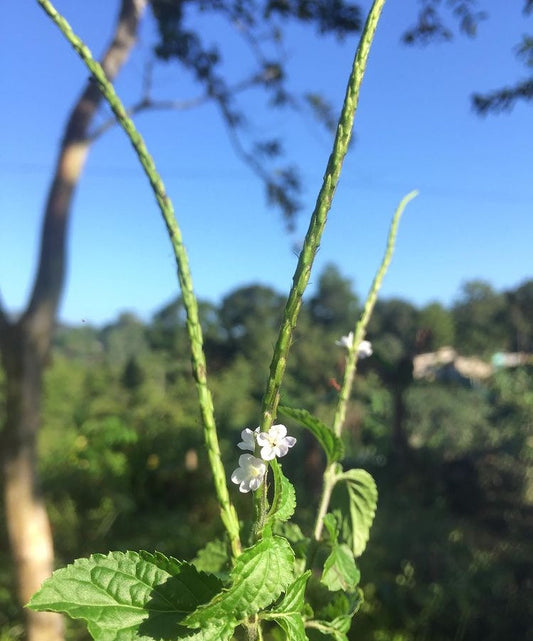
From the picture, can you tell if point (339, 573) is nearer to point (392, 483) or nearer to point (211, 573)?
point (211, 573)

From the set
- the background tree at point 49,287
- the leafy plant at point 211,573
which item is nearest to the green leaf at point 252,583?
the leafy plant at point 211,573

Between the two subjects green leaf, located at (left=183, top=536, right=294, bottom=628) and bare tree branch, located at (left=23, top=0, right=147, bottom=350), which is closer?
green leaf, located at (left=183, top=536, right=294, bottom=628)

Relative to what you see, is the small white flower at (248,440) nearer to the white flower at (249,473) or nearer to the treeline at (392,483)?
the white flower at (249,473)

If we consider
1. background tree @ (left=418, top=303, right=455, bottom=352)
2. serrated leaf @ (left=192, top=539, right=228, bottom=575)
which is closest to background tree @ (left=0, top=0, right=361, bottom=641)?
serrated leaf @ (left=192, top=539, right=228, bottom=575)

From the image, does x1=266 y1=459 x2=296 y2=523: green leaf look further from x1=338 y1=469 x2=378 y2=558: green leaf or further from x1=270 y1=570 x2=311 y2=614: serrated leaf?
x1=338 y1=469 x2=378 y2=558: green leaf

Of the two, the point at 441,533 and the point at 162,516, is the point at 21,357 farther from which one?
the point at 441,533

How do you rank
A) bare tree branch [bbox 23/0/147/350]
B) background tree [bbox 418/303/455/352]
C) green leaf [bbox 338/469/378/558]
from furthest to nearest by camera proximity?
background tree [bbox 418/303/455/352] → bare tree branch [bbox 23/0/147/350] → green leaf [bbox 338/469/378/558]
